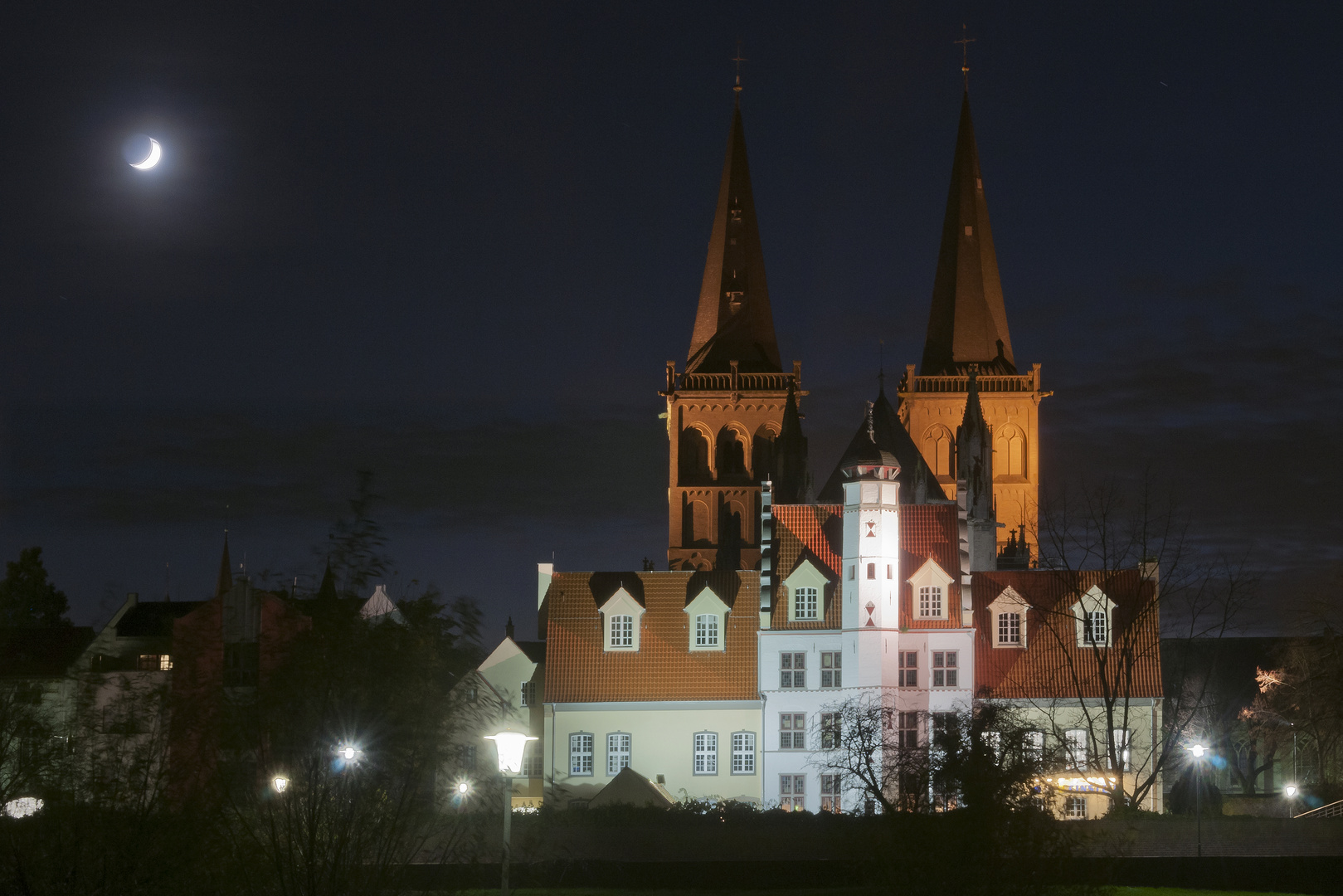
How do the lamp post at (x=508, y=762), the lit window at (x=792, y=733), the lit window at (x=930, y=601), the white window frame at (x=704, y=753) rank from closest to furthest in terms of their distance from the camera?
the lamp post at (x=508, y=762) < the white window frame at (x=704, y=753) < the lit window at (x=792, y=733) < the lit window at (x=930, y=601)

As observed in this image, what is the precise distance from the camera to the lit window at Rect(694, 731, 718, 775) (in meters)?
Result: 56.9

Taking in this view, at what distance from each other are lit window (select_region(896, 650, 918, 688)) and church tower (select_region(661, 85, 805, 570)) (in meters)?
45.0

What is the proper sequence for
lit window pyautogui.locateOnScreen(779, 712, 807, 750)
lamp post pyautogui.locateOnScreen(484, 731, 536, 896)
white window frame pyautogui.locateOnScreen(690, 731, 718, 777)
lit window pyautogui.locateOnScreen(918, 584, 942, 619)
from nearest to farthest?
lamp post pyautogui.locateOnScreen(484, 731, 536, 896) < white window frame pyautogui.locateOnScreen(690, 731, 718, 777) < lit window pyautogui.locateOnScreen(779, 712, 807, 750) < lit window pyautogui.locateOnScreen(918, 584, 942, 619)

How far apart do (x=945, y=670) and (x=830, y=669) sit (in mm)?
4031

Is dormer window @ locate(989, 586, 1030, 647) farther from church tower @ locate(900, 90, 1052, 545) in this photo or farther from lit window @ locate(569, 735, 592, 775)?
church tower @ locate(900, 90, 1052, 545)

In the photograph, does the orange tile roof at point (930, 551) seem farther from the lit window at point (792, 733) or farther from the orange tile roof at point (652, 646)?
the orange tile roof at point (652, 646)

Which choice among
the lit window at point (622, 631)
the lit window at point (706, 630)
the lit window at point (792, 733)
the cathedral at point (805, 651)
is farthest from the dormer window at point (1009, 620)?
the lit window at point (622, 631)

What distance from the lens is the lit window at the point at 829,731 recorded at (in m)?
52.4

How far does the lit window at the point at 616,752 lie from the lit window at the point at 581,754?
2.00 feet

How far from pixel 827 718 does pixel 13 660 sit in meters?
30.8

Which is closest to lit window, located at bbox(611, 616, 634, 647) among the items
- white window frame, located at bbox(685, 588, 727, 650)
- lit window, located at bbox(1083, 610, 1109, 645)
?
white window frame, located at bbox(685, 588, 727, 650)

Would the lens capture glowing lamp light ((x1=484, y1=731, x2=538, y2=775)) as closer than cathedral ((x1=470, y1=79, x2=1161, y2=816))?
Yes

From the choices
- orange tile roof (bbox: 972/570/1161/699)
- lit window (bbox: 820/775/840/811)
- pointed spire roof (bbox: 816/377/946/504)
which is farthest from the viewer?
pointed spire roof (bbox: 816/377/946/504)

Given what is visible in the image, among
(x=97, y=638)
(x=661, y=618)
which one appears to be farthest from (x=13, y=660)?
(x=661, y=618)
